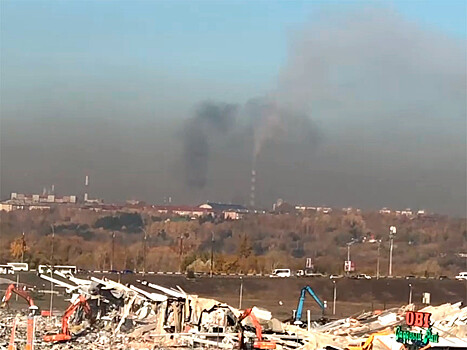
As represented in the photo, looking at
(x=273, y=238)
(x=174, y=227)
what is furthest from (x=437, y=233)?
(x=174, y=227)

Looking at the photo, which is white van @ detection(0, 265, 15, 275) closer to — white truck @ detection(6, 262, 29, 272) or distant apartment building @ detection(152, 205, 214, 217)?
white truck @ detection(6, 262, 29, 272)

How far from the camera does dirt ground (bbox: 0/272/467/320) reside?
148ft

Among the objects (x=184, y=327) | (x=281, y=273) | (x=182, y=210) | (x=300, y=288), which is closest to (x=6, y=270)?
(x=300, y=288)

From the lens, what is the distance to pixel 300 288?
5000 centimetres

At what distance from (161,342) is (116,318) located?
3.58 metres

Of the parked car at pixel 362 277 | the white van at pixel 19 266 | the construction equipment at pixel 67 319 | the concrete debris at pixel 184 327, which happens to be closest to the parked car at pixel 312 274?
the parked car at pixel 362 277

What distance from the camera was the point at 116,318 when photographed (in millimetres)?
26312

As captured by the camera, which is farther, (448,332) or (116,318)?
(116,318)

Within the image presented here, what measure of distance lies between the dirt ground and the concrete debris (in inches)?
596

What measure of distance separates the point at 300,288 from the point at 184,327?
88.1 ft

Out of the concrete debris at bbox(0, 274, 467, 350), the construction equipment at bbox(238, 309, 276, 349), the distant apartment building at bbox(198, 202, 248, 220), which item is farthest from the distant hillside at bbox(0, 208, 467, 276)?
the construction equipment at bbox(238, 309, 276, 349)

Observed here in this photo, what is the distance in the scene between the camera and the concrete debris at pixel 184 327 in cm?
2180

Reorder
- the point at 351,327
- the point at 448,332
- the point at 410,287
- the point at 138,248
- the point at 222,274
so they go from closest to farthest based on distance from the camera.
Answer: the point at 448,332 < the point at 351,327 < the point at 410,287 < the point at 222,274 < the point at 138,248

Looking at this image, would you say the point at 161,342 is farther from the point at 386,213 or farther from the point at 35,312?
the point at 386,213
